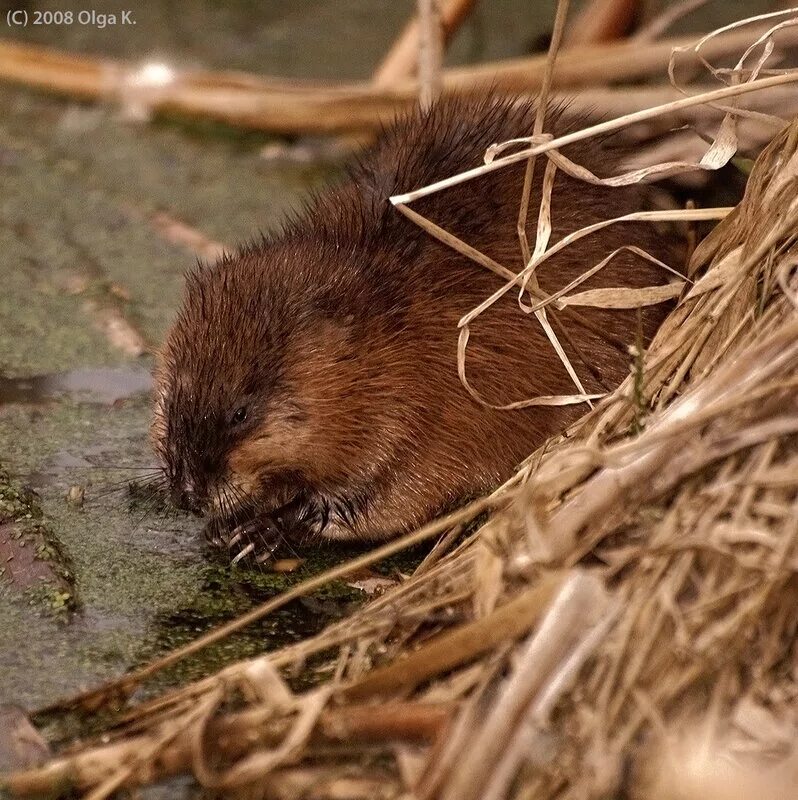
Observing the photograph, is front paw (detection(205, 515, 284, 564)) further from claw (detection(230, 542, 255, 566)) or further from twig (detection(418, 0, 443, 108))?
twig (detection(418, 0, 443, 108))

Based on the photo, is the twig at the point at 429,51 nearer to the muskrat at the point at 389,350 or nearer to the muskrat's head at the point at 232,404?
the muskrat at the point at 389,350

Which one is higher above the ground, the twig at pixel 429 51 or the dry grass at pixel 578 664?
the twig at pixel 429 51

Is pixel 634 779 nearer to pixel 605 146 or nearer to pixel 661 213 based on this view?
pixel 661 213

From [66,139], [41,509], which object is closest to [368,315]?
[41,509]

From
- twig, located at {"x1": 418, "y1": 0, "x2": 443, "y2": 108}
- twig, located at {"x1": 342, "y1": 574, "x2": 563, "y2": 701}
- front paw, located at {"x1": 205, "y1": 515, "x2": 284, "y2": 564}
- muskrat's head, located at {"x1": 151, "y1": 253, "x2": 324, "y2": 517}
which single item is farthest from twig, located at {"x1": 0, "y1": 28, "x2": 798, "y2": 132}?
twig, located at {"x1": 342, "y1": 574, "x2": 563, "y2": 701}

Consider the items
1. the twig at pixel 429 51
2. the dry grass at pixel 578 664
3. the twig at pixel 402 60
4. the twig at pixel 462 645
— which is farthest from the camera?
the twig at pixel 402 60


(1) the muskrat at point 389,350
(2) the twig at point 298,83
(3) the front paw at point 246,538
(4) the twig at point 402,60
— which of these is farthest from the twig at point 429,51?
(3) the front paw at point 246,538

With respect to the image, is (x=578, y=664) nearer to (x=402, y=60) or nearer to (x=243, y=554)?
(x=243, y=554)

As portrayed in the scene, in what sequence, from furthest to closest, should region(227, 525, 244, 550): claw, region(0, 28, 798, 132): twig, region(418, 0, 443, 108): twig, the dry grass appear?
region(0, 28, 798, 132): twig, region(418, 0, 443, 108): twig, region(227, 525, 244, 550): claw, the dry grass
